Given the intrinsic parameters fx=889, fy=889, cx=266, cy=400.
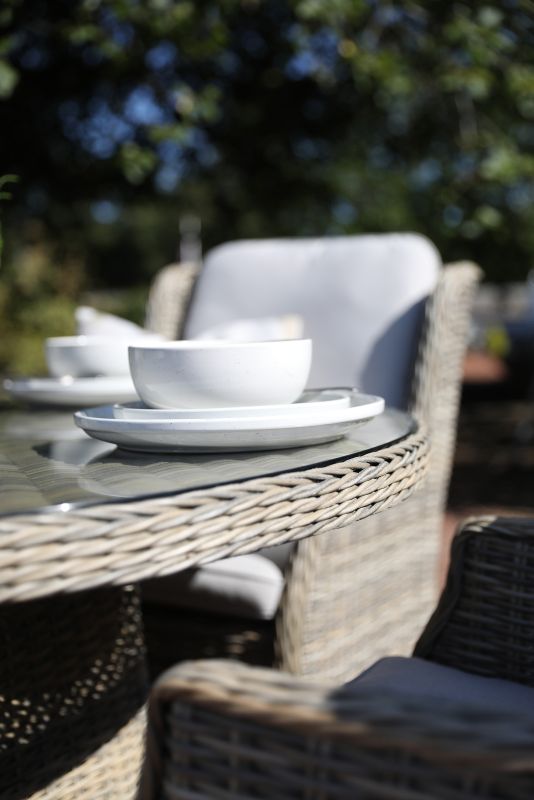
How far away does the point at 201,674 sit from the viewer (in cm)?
61

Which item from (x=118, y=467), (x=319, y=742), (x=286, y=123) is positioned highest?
(x=286, y=123)

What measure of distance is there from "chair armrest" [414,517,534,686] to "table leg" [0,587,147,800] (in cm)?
56

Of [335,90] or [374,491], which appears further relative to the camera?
[335,90]

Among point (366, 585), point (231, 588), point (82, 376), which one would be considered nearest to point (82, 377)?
point (82, 376)

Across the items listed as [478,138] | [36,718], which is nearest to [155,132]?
[478,138]

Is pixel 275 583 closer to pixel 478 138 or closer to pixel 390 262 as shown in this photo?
pixel 390 262

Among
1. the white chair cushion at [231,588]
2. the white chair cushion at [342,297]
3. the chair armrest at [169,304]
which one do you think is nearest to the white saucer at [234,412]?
the white chair cushion at [231,588]

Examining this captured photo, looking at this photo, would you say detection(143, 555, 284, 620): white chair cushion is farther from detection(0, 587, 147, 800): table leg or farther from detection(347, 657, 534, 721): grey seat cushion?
detection(347, 657, 534, 721): grey seat cushion

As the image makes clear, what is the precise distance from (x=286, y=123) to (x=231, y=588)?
4.28 m

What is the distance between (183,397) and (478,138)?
11.8 ft

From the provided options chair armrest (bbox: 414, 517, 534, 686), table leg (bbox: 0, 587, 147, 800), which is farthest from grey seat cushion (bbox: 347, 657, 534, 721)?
table leg (bbox: 0, 587, 147, 800)

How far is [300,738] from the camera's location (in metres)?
0.58

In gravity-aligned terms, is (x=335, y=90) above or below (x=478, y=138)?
above

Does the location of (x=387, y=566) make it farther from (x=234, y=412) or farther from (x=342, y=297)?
(x=234, y=412)
